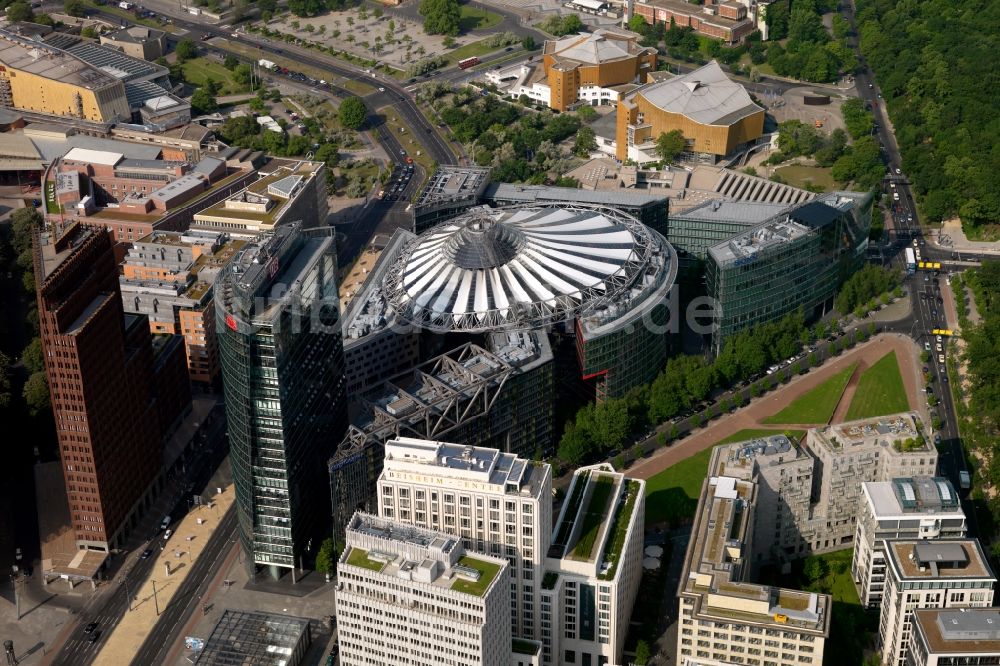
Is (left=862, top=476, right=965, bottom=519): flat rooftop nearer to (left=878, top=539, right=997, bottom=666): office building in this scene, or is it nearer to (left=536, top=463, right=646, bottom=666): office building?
(left=878, top=539, right=997, bottom=666): office building

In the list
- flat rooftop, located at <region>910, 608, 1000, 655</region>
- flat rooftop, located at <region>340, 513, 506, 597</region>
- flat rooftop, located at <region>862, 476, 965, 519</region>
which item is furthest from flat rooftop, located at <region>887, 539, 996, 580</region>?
flat rooftop, located at <region>340, 513, 506, 597</region>

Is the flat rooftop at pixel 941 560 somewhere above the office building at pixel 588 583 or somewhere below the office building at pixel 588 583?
above

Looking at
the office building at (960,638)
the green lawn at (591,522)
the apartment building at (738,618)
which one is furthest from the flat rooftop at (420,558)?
the office building at (960,638)

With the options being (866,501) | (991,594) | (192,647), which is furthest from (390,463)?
(991,594)

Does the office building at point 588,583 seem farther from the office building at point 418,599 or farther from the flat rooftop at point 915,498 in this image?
the flat rooftop at point 915,498

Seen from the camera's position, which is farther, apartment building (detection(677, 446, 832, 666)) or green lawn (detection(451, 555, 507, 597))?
apartment building (detection(677, 446, 832, 666))

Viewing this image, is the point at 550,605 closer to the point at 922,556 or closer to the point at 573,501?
the point at 573,501

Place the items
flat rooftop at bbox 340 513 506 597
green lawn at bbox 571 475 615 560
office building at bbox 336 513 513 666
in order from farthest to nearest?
green lawn at bbox 571 475 615 560, flat rooftop at bbox 340 513 506 597, office building at bbox 336 513 513 666

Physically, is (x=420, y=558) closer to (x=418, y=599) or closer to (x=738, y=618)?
(x=418, y=599)
